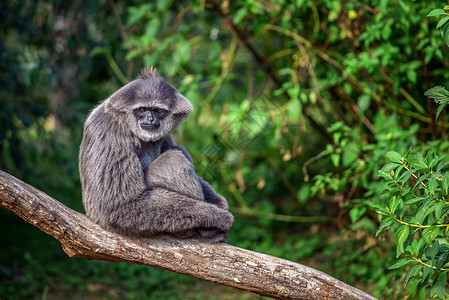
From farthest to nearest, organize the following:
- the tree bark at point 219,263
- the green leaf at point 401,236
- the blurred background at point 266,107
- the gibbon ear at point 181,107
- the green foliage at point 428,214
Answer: the blurred background at point 266,107
the gibbon ear at point 181,107
the tree bark at point 219,263
the green leaf at point 401,236
the green foliage at point 428,214

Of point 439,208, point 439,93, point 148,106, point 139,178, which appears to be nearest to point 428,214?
point 439,208

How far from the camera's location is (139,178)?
4547 millimetres

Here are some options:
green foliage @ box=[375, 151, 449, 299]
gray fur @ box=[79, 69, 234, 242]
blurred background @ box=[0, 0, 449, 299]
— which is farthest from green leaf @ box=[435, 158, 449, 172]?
blurred background @ box=[0, 0, 449, 299]

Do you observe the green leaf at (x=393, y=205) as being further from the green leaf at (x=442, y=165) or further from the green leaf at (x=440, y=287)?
the green leaf at (x=440, y=287)

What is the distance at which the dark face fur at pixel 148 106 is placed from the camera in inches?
185

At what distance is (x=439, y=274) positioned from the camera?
12.4 feet

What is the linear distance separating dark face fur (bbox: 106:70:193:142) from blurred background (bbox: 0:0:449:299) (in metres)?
2.00

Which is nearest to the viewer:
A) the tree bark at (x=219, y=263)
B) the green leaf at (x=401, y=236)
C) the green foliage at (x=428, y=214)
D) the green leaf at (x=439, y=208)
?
the green leaf at (x=439, y=208)

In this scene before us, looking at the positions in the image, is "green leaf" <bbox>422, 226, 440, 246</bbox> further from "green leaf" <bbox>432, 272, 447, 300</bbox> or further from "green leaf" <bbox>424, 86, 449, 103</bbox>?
"green leaf" <bbox>424, 86, 449, 103</bbox>

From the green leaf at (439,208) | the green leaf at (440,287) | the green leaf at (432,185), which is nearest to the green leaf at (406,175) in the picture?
the green leaf at (432,185)

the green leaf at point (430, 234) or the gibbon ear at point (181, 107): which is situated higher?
the gibbon ear at point (181, 107)

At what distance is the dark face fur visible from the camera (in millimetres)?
4695

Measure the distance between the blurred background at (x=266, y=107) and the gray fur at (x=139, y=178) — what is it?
2.13m

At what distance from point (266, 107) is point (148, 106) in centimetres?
357
